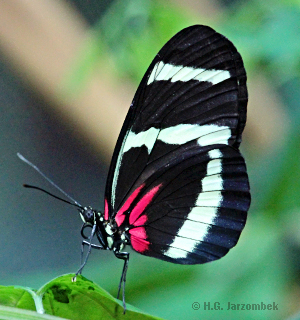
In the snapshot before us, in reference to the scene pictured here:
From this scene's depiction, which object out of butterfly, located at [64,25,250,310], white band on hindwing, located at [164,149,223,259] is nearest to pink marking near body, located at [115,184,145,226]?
butterfly, located at [64,25,250,310]

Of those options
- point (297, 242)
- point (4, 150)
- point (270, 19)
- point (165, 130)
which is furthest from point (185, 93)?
point (4, 150)

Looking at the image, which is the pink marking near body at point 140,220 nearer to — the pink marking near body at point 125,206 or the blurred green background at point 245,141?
the pink marking near body at point 125,206

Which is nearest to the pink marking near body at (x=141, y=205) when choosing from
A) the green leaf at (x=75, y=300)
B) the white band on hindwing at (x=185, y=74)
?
the white band on hindwing at (x=185, y=74)

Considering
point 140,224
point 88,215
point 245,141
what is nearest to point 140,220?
point 140,224

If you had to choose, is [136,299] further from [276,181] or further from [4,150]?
[4,150]

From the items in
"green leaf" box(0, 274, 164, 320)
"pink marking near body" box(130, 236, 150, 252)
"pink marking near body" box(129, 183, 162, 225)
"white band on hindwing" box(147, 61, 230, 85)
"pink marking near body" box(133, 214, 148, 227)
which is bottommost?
"green leaf" box(0, 274, 164, 320)

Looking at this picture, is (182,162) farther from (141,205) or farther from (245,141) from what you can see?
(245,141)

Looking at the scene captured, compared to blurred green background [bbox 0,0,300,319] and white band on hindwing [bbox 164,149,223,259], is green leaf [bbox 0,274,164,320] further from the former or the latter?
blurred green background [bbox 0,0,300,319]

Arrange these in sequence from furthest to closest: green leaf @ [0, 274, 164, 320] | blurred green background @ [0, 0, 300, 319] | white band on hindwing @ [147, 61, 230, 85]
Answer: blurred green background @ [0, 0, 300, 319] → white band on hindwing @ [147, 61, 230, 85] → green leaf @ [0, 274, 164, 320]
